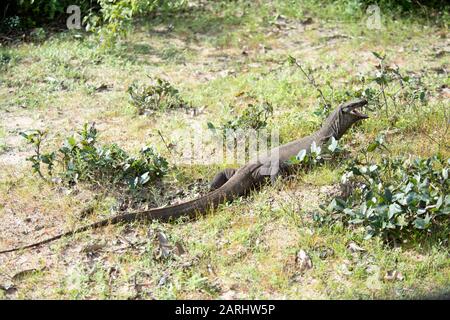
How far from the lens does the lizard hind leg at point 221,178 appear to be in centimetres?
602

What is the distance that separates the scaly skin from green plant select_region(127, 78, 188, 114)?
5.95 ft

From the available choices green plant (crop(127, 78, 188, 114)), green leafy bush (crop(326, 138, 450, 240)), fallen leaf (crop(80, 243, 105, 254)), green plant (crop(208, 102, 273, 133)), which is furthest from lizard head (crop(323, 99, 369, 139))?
fallen leaf (crop(80, 243, 105, 254))

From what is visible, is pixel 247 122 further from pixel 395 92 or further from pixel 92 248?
pixel 92 248

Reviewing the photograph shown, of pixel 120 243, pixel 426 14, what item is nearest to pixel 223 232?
pixel 120 243

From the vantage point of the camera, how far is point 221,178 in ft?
20.0

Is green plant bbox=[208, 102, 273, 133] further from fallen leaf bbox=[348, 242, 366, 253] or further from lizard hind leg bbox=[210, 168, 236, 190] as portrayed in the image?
fallen leaf bbox=[348, 242, 366, 253]

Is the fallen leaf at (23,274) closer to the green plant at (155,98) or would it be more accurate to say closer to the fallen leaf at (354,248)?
the fallen leaf at (354,248)

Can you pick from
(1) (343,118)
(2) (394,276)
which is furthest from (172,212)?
(1) (343,118)

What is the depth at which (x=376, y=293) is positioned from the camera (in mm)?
4645

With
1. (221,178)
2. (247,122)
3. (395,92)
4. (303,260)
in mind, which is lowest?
(303,260)

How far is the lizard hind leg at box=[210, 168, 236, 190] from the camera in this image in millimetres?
6020

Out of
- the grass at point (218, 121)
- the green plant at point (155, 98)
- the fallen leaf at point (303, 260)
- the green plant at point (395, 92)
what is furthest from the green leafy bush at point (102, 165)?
the green plant at point (395, 92)

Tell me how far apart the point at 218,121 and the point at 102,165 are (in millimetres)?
1788

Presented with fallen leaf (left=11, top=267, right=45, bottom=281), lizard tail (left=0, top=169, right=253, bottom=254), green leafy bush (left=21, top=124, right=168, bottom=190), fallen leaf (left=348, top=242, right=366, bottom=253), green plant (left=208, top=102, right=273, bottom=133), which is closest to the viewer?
fallen leaf (left=11, top=267, right=45, bottom=281)
